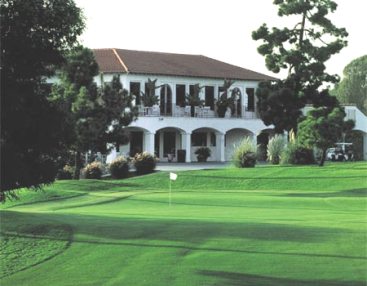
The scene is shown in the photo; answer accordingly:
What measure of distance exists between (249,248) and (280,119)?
34220mm

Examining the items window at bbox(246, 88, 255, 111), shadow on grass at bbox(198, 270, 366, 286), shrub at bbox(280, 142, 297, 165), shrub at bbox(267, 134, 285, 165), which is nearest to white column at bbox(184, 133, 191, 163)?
window at bbox(246, 88, 255, 111)

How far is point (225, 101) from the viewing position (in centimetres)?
5550

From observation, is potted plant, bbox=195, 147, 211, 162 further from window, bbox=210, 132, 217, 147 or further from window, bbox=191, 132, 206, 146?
A: window, bbox=210, 132, 217, 147

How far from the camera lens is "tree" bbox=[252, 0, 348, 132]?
4303cm

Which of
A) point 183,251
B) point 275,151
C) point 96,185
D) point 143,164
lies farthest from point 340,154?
point 183,251

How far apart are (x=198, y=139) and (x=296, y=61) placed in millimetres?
16196

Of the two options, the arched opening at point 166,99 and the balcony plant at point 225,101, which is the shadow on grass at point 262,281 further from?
the balcony plant at point 225,101

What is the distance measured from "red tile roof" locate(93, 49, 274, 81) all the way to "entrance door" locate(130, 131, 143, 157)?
16.6 feet

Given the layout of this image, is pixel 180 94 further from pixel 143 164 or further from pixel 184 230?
pixel 184 230

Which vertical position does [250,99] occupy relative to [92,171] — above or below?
above

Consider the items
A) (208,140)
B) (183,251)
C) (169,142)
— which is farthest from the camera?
(208,140)

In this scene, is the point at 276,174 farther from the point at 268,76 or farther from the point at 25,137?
the point at 268,76

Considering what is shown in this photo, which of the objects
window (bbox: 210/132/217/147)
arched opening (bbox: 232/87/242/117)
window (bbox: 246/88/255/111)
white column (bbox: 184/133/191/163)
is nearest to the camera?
white column (bbox: 184/133/191/163)

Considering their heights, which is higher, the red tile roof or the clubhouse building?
the red tile roof
